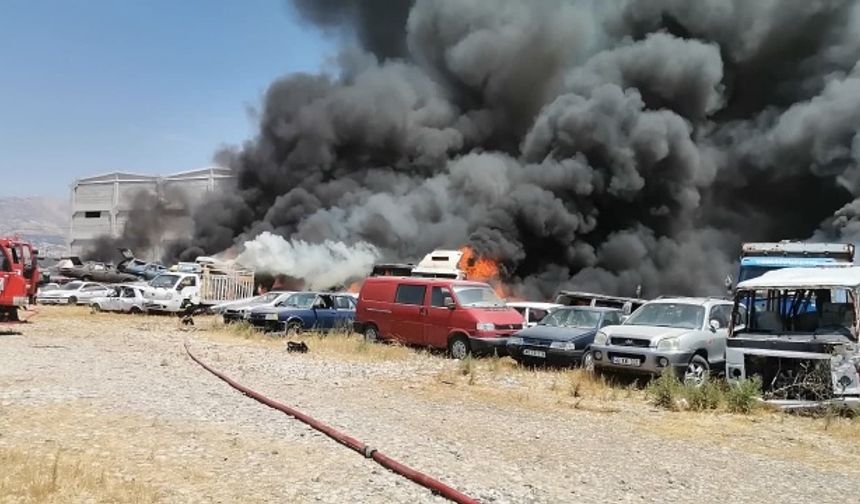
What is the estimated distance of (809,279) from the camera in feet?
33.9

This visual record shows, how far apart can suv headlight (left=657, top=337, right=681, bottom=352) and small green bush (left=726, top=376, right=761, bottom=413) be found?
167 centimetres

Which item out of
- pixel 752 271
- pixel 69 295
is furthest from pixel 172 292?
pixel 752 271

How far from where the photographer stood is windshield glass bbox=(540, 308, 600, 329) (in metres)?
14.1

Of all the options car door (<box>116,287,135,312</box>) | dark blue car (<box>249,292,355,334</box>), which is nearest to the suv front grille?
dark blue car (<box>249,292,355,334</box>)

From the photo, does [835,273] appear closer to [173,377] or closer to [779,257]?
[779,257]

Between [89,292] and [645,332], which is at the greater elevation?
[89,292]

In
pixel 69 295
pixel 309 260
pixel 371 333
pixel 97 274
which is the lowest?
pixel 371 333

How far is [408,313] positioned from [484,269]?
52.7ft

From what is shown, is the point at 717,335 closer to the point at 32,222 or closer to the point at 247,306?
the point at 247,306

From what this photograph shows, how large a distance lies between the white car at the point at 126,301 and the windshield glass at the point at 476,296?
1487cm

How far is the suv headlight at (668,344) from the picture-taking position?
36.5 ft

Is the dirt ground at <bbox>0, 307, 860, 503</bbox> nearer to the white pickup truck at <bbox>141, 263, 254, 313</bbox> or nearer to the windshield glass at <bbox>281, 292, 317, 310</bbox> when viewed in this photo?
the windshield glass at <bbox>281, 292, 317, 310</bbox>

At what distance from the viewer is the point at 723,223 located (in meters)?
40.1

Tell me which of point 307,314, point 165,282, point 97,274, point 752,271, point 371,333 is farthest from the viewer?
point 97,274
